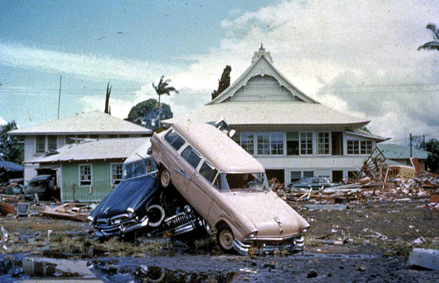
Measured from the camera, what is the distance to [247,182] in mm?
11375

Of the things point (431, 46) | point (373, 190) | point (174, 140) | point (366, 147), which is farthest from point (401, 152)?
point (174, 140)

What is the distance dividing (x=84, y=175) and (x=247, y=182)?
19725 mm

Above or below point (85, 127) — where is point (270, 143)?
below

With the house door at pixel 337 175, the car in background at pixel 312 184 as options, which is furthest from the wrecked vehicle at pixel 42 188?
the house door at pixel 337 175

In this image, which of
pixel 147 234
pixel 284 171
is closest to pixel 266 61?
pixel 284 171

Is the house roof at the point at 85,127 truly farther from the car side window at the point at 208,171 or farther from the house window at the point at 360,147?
the car side window at the point at 208,171

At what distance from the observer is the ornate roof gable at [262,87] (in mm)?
36219

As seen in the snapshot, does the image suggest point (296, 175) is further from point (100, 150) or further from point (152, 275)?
point (152, 275)

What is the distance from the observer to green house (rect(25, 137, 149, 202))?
28203 millimetres

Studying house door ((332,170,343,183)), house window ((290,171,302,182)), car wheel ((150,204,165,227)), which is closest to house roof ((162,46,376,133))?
house door ((332,170,343,183))

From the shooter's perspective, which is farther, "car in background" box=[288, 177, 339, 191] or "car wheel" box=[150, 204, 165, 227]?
"car in background" box=[288, 177, 339, 191]

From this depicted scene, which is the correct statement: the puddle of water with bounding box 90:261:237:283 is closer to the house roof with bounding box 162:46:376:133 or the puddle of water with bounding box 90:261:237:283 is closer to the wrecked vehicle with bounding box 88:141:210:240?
the wrecked vehicle with bounding box 88:141:210:240

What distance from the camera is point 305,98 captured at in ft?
120

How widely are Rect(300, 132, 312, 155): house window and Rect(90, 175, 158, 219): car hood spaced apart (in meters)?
22.2
